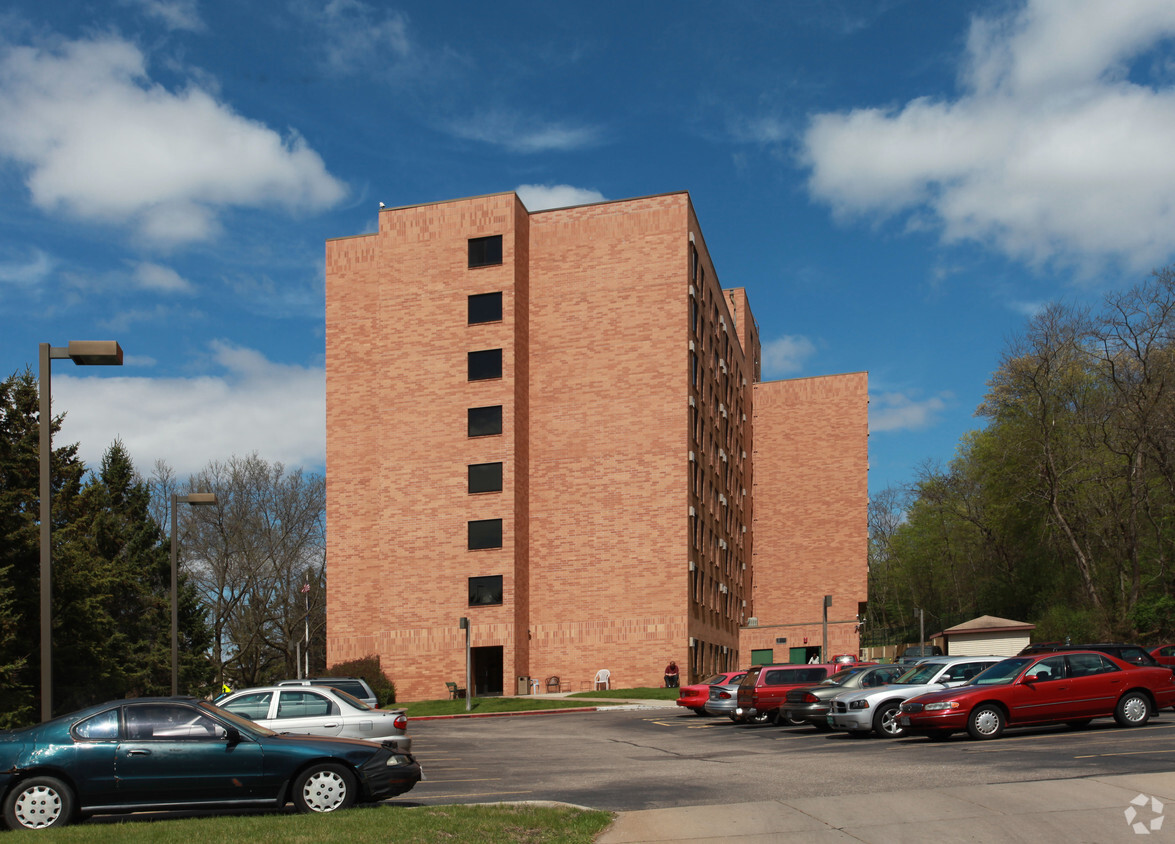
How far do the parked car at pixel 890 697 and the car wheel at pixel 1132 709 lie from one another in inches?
87.7

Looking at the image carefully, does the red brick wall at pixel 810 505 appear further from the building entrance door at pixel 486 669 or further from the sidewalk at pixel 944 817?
the sidewalk at pixel 944 817

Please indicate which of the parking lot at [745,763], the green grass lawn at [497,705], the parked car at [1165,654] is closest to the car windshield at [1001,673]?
the parking lot at [745,763]

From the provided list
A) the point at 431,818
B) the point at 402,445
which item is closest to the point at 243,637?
the point at 402,445

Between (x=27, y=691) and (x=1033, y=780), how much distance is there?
28.5m

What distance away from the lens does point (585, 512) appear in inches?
1816

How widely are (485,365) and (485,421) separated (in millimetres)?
2515

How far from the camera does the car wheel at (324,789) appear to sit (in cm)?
1133

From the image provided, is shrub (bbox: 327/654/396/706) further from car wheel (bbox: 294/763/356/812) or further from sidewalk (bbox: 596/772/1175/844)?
sidewalk (bbox: 596/772/1175/844)

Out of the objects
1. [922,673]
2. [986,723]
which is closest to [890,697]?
[922,673]

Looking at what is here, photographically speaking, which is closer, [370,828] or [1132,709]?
[370,828]

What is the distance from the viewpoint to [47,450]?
1418cm

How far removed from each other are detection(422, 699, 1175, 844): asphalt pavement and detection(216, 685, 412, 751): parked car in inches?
208

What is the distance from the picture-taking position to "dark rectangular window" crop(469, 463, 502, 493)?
151 ft

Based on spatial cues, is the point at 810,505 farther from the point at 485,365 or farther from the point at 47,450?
the point at 47,450
